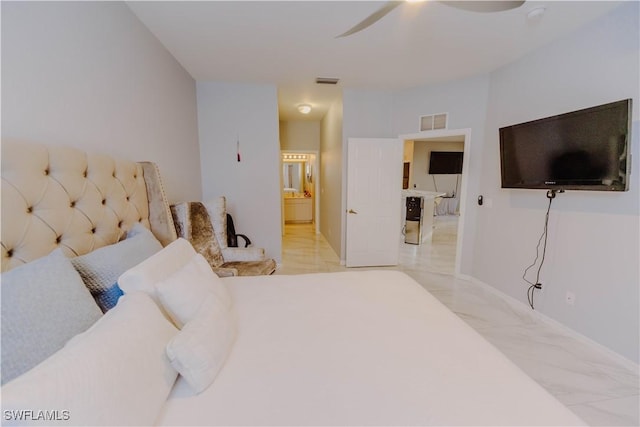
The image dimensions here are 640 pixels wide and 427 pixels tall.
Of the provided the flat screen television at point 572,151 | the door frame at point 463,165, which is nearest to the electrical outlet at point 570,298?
the flat screen television at point 572,151

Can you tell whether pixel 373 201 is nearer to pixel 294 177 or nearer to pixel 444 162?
pixel 294 177

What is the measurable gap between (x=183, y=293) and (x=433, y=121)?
11.6 ft

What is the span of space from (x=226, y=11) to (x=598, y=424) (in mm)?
3464

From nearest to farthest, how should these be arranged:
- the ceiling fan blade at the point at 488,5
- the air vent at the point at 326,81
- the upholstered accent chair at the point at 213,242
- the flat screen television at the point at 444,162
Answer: the ceiling fan blade at the point at 488,5
the upholstered accent chair at the point at 213,242
the air vent at the point at 326,81
the flat screen television at the point at 444,162

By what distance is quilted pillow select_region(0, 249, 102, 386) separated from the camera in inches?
25.2

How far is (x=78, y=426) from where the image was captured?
1.70ft

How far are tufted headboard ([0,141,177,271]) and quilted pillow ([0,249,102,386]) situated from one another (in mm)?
198

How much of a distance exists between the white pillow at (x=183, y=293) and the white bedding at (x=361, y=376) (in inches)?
8.8

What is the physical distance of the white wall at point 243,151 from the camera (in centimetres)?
328

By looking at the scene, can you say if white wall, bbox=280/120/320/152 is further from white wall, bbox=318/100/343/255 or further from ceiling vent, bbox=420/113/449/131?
ceiling vent, bbox=420/113/449/131

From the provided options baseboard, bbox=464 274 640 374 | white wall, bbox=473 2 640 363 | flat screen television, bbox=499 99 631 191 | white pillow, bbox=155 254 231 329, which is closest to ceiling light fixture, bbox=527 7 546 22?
white wall, bbox=473 2 640 363

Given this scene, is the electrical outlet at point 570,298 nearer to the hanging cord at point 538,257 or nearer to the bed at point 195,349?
the hanging cord at point 538,257

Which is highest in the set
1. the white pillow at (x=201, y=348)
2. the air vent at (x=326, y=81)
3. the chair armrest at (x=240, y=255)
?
the air vent at (x=326, y=81)

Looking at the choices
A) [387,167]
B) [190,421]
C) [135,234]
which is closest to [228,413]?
[190,421]
